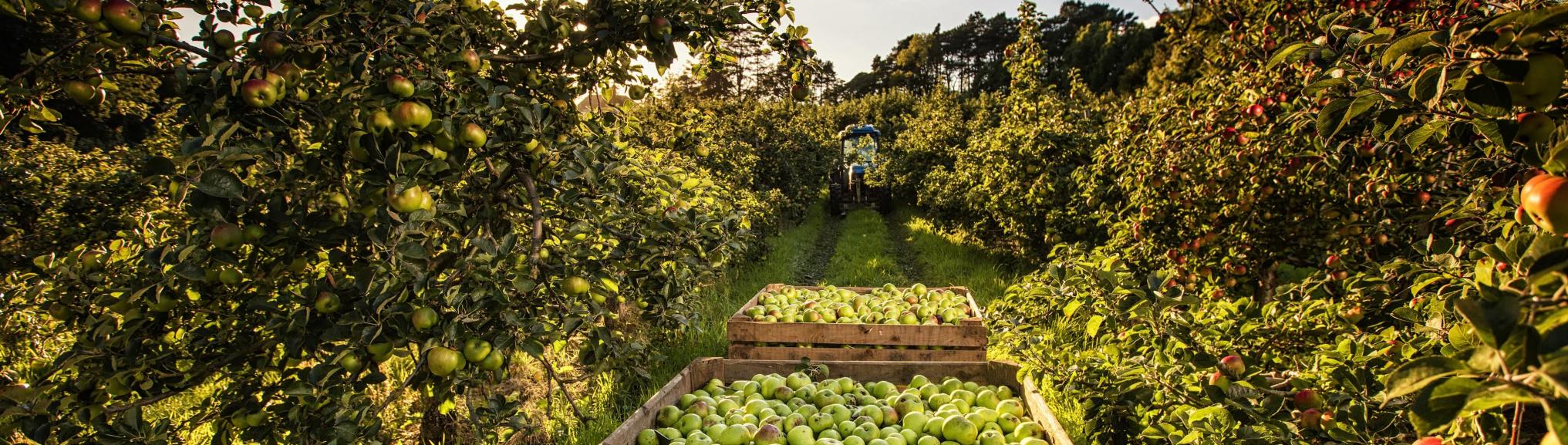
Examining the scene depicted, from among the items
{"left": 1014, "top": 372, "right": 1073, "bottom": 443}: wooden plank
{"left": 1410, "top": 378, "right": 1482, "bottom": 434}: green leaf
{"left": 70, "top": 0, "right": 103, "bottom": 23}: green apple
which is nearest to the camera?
{"left": 1410, "top": 378, "right": 1482, "bottom": 434}: green leaf

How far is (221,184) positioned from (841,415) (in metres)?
2.06

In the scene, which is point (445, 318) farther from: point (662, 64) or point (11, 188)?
point (11, 188)

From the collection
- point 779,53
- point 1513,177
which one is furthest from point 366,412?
point 1513,177

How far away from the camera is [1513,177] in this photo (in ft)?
5.18

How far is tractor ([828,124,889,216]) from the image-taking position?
689 inches

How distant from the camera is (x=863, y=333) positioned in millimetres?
3611

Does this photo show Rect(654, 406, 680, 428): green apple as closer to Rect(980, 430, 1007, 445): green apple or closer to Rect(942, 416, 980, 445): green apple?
Rect(942, 416, 980, 445): green apple

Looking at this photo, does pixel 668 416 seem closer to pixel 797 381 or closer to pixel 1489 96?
pixel 797 381

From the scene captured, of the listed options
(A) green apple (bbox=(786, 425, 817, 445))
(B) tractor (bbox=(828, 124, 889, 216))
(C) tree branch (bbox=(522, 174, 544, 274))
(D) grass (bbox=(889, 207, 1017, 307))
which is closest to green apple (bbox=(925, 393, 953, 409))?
(A) green apple (bbox=(786, 425, 817, 445))

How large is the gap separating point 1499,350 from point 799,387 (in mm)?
2415

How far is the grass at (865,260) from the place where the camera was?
26.0 feet

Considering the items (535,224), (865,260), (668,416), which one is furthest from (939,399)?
(865,260)

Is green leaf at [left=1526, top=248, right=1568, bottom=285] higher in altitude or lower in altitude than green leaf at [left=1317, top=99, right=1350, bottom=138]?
lower

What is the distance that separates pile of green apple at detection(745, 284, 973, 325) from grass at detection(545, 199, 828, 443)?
0.59 meters
